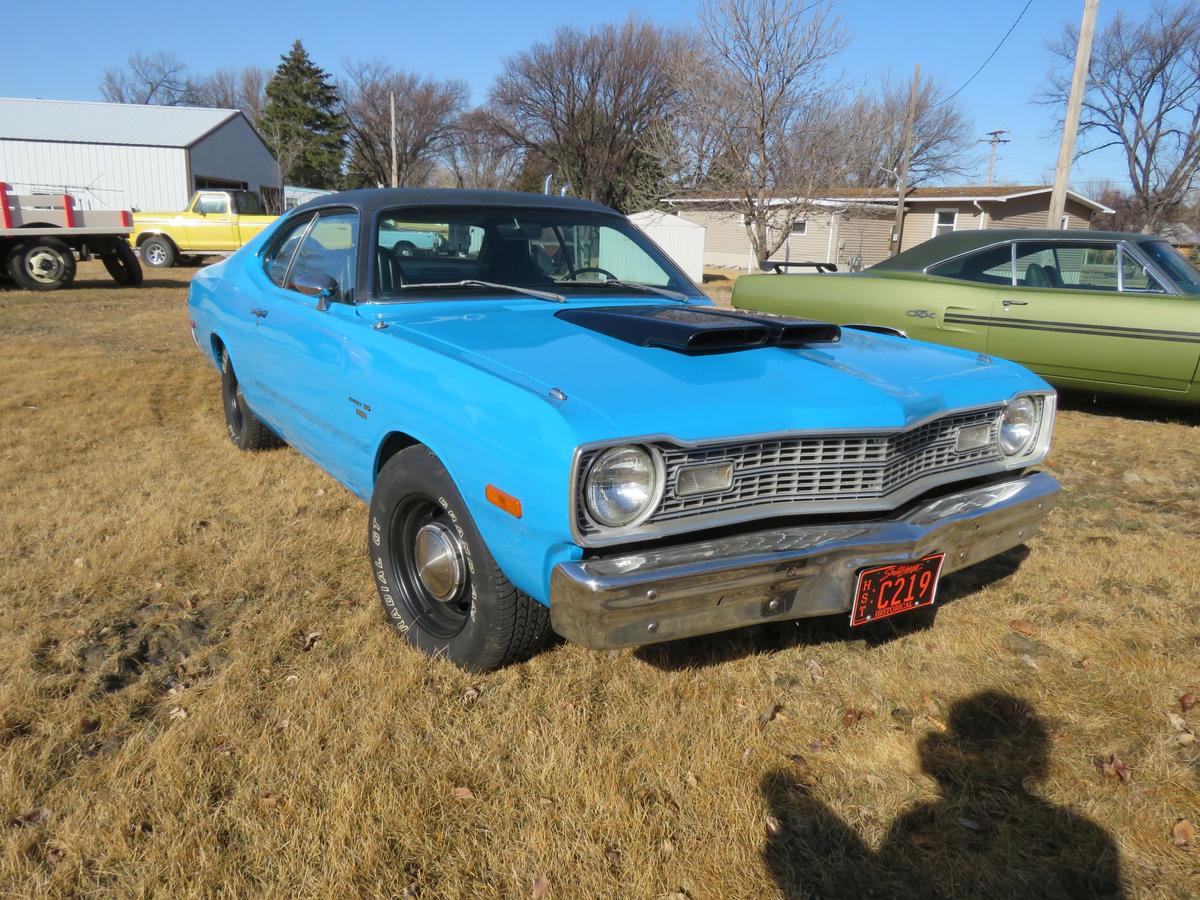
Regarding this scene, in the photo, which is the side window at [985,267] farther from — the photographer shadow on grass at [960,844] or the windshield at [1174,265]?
the photographer shadow on grass at [960,844]

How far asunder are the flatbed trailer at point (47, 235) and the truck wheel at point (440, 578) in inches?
504

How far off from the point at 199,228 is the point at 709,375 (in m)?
18.9

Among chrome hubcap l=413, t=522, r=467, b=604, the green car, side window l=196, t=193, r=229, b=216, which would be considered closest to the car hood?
chrome hubcap l=413, t=522, r=467, b=604

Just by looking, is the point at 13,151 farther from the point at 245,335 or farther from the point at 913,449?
the point at 913,449

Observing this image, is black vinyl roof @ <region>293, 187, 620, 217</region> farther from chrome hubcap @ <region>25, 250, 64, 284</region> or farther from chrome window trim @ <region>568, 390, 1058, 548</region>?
chrome hubcap @ <region>25, 250, 64, 284</region>

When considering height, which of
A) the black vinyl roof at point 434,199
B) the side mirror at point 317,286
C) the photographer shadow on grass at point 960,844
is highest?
the black vinyl roof at point 434,199

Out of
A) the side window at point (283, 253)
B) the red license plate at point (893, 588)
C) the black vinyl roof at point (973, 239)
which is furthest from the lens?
the black vinyl roof at point (973, 239)

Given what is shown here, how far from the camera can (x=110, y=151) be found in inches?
1158

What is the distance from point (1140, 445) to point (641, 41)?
3200cm

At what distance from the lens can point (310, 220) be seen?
401cm

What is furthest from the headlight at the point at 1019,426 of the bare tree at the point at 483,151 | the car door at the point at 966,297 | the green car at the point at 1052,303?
the bare tree at the point at 483,151

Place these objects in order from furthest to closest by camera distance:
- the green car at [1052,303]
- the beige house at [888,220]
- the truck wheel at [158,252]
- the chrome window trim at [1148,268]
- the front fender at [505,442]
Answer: the beige house at [888,220] → the truck wheel at [158,252] → the chrome window trim at [1148,268] → the green car at [1052,303] → the front fender at [505,442]

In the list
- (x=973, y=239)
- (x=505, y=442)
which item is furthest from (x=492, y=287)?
(x=973, y=239)

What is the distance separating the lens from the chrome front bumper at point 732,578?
6.77 ft
